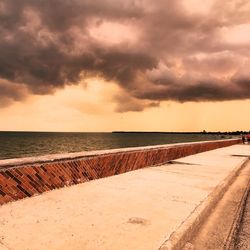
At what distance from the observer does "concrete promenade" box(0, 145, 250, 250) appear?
391cm

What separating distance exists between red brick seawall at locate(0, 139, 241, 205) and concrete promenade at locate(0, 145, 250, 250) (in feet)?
0.75

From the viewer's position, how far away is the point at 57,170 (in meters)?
7.07

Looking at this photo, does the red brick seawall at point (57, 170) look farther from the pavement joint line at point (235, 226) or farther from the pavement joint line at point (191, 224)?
the pavement joint line at point (235, 226)

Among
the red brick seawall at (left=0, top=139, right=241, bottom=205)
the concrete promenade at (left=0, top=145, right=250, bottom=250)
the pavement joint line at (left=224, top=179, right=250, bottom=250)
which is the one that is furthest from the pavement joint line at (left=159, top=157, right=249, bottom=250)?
the red brick seawall at (left=0, top=139, right=241, bottom=205)

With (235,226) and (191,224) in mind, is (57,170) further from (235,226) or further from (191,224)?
(235,226)

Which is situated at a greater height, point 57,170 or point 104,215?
point 57,170

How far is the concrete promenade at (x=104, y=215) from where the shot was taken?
3912 mm

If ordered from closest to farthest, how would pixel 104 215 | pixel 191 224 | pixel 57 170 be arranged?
Result: pixel 191 224 → pixel 104 215 → pixel 57 170

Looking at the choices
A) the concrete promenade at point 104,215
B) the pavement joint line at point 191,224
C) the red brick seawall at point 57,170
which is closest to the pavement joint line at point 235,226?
the pavement joint line at point 191,224

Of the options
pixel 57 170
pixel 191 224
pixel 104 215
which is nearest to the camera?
pixel 191 224

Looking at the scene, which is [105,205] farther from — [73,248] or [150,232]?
[73,248]

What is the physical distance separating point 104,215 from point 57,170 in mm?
2427

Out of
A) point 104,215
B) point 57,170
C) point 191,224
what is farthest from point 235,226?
point 57,170

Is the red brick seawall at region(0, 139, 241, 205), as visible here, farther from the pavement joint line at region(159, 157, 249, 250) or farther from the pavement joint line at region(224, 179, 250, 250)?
the pavement joint line at region(224, 179, 250, 250)
